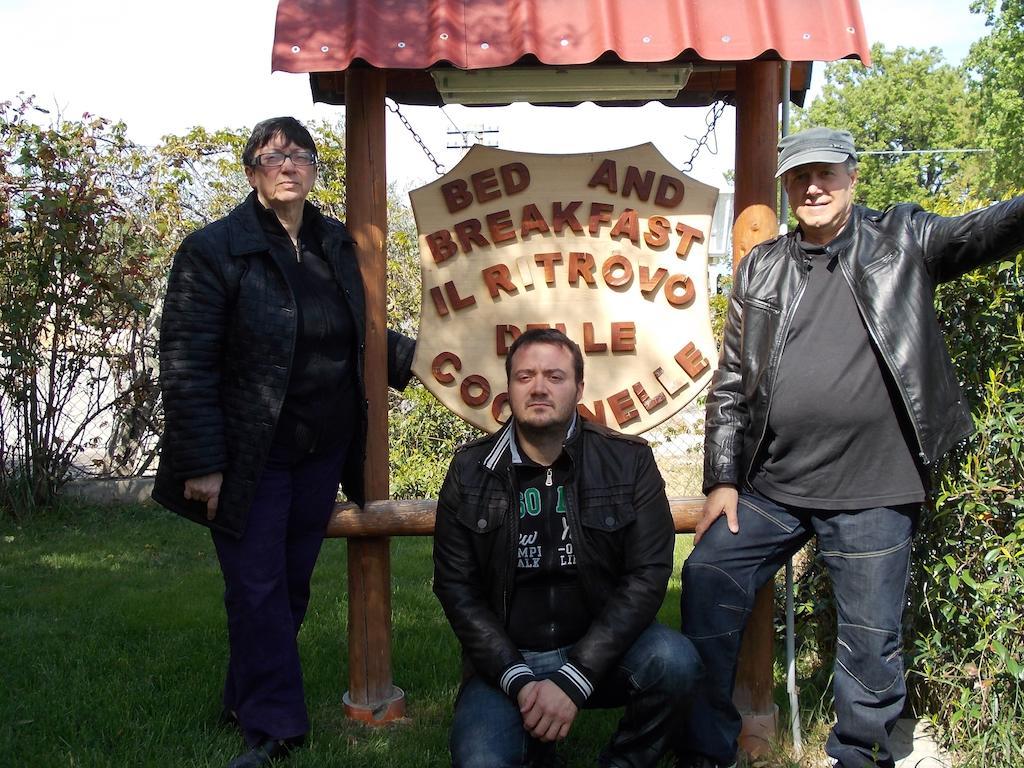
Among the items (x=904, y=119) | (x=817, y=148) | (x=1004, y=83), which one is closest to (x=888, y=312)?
(x=817, y=148)

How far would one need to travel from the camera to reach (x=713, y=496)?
A: 10.3 ft

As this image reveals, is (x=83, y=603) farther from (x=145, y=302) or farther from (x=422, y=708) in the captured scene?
(x=145, y=302)

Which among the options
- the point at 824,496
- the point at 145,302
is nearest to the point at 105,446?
the point at 145,302

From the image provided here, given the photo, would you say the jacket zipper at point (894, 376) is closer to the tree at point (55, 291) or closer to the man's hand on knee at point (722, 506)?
the man's hand on knee at point (722, 506)

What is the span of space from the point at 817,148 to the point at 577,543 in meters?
1.40

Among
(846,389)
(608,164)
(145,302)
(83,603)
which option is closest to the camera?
(846,389)

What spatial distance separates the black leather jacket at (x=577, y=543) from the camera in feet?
9.46

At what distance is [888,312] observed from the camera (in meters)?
2.88

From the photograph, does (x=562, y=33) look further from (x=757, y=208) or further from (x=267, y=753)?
(x=267, y=753)

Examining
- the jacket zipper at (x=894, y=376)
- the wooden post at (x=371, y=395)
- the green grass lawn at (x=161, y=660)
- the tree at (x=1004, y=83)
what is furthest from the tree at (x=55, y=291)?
the tree at (x=1004, y=83)

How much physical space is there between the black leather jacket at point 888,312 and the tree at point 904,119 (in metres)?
35.5

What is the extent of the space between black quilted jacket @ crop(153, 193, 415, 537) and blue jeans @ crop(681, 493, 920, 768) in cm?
149

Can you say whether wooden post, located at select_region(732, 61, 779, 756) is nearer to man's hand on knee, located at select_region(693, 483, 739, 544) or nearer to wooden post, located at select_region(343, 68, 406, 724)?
man's hand on knee, located at select_region(693, 483, 739, 544)

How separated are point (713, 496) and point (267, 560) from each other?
1499mm
